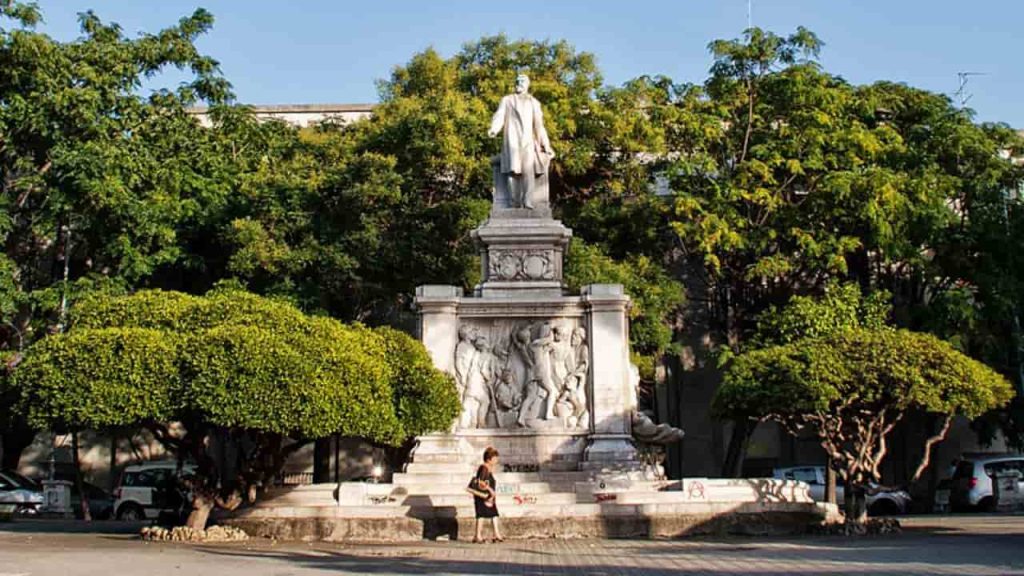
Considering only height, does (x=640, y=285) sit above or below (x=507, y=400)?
above

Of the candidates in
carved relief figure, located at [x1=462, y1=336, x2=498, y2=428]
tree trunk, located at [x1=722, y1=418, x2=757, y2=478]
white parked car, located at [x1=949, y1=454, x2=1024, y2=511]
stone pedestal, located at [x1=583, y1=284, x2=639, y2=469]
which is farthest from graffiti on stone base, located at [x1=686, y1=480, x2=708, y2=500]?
white parked car, located at [x1=949, y1=454, x2=1024, y2=511]

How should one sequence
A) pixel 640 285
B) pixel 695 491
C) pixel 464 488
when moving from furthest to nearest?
pixel 640 285 → pixel 464 488 → pixel 695 491

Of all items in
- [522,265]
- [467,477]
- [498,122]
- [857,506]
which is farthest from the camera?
[498,122]

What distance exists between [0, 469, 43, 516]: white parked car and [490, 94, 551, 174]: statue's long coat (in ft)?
53.9

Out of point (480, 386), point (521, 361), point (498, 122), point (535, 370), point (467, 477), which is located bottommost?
point (467, 477)

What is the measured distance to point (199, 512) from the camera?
18.4m

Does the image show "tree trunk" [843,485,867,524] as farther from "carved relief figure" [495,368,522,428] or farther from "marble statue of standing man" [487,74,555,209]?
"marble statue of standing man" [487,74,555,209]

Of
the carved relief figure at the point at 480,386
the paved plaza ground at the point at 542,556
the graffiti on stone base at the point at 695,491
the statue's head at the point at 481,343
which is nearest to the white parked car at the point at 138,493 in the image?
the paved plaza ground at the point at 542,556

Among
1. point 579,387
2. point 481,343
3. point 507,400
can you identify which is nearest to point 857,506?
point 579,387

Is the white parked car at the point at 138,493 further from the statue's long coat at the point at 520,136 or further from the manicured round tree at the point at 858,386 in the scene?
the manicured round tree at the point at 858,386

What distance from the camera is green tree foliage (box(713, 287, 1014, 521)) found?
64.0ft

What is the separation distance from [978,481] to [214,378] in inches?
842

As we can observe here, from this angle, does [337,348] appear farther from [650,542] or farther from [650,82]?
[650,82]

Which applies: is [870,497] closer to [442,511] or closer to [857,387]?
[857,387]
